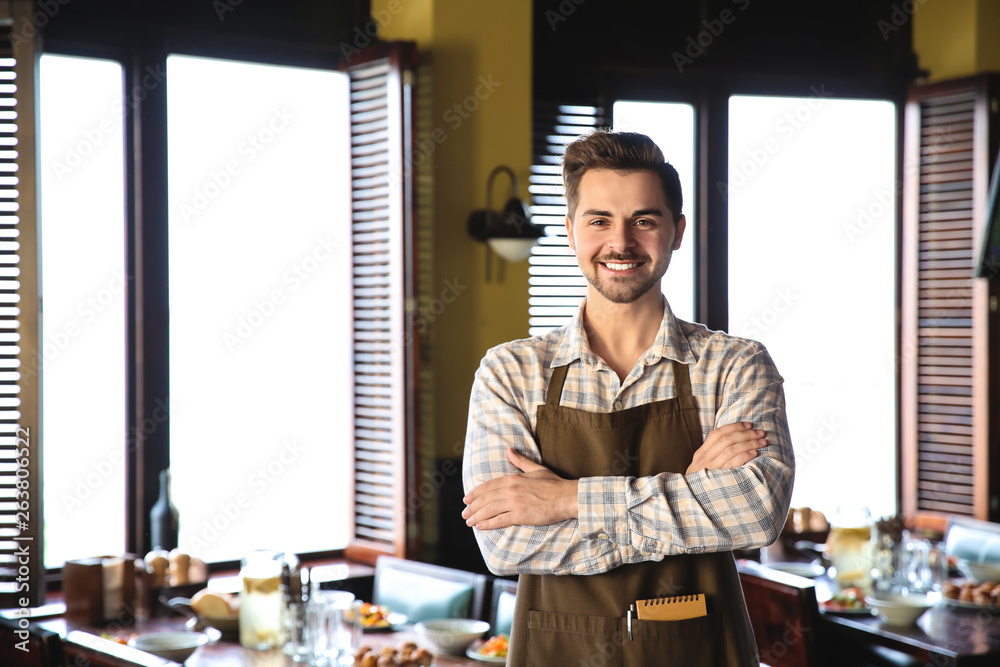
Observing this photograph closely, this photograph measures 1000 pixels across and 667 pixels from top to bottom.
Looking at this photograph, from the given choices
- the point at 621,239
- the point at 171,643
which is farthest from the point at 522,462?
the point at 171,643

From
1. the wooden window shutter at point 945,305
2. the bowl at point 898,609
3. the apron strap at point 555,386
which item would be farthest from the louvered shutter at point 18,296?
the wooden window shutter at point 945,305

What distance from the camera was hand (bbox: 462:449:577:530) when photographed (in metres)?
1.82

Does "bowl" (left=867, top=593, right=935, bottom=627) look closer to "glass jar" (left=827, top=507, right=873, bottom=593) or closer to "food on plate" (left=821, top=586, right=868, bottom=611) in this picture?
"food on plate" (left=821, top=586, right=868, bottom=611)

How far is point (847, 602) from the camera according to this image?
3.61m

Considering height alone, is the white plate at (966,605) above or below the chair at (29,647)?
below

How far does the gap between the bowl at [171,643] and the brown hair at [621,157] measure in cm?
195

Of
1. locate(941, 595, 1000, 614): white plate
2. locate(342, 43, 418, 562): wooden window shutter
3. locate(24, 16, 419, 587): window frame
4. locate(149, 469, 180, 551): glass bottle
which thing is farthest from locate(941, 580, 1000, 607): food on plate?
locate(24, 16, 419, 587): window frame

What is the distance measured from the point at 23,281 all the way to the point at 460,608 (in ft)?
6.16

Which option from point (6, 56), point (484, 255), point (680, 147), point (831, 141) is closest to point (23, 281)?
point (6, 56)

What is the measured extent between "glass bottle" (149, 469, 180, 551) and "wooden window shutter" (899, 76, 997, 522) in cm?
365

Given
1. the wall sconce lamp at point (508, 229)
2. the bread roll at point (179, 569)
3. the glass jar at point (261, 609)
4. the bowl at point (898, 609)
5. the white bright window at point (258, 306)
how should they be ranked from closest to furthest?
the glass jar at point (261, 609) → the bowl at point (898, 609) → the bread roll at point (179, 569) → the white bright window at point (258, 306) → the wall sconce lamp at point (508, 229)

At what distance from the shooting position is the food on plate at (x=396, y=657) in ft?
9.15

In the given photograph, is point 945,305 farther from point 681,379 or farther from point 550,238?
point 681,379

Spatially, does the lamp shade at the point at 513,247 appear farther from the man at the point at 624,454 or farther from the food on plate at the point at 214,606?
the man at the point at 624,454
